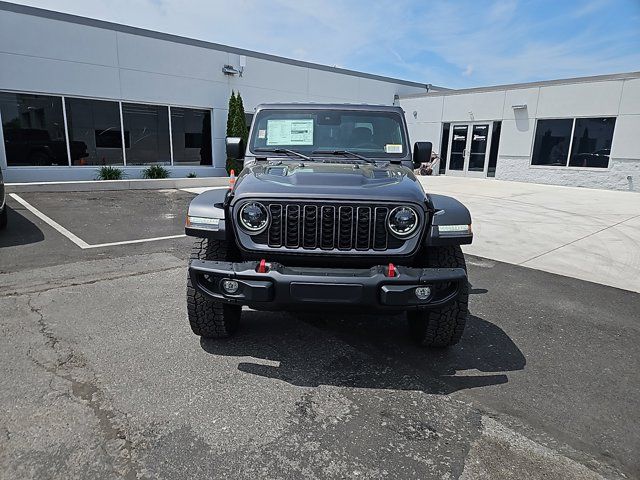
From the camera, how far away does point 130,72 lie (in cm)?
1370

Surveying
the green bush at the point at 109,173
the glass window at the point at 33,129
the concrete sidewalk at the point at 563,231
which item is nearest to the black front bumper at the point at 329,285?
the concrete sidewalk at the point at 563,231

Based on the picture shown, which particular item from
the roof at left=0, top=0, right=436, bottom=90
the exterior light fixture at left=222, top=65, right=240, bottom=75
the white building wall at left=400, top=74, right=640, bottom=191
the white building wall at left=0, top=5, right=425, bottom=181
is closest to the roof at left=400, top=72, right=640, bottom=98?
the white building wall at left=400, top=74, right=640, bottom=191

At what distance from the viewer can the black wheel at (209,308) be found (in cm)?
306

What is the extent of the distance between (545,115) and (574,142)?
151cm

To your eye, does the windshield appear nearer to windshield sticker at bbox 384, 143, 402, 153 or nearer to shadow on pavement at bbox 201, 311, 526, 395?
windshield sticker at bbox 384, 143, 402, 153

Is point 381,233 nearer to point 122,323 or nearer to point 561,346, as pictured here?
point 561,346

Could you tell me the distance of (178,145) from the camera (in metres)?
15.4

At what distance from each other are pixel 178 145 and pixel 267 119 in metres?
12.2

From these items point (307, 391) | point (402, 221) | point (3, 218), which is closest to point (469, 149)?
point (3, 218)

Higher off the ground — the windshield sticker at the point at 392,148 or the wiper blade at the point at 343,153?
the windshield sticker at the point at 392,148

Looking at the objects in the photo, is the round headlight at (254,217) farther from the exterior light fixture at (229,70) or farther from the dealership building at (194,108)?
the exterior light fixture at (229,70)

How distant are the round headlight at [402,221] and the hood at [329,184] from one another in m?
0.08

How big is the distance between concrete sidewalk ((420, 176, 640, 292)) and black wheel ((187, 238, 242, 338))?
4.39m

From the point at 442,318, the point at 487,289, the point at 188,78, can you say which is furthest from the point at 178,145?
the point at 442,318
